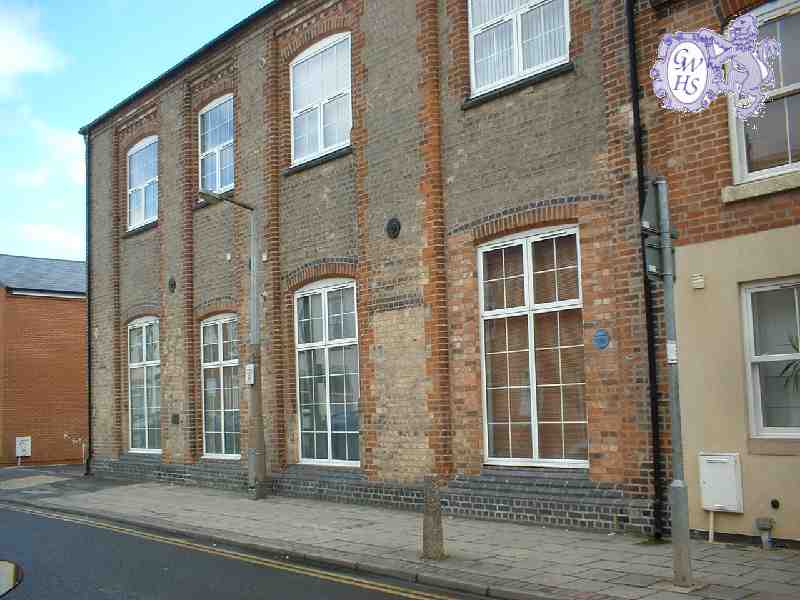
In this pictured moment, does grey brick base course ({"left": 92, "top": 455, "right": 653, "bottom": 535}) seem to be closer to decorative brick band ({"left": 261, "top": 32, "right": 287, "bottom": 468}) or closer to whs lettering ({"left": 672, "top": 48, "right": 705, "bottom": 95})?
decorative brick band ({"left": 261, "top": 32, "right": 287, "bottom": 468})

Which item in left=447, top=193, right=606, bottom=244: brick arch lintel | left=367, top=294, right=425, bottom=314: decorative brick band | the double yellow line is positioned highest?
left=447, top=193, right=606, bottom=244: brick arch lintel

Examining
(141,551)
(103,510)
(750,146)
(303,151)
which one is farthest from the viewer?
(303,151)

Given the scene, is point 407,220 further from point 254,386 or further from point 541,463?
point 254,386

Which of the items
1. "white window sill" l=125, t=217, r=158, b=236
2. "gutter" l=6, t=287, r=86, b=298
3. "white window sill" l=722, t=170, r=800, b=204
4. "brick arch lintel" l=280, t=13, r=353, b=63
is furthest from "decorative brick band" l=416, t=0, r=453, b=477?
"gutter" l=6, t=287, r=86, b=298

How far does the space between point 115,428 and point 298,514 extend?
10.0 m

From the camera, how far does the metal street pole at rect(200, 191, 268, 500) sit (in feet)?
51.1

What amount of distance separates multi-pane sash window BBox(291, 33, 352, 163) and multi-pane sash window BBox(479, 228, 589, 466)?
14.7ft

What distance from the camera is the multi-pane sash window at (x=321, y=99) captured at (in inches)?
609

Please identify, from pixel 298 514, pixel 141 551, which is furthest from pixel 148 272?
pixel 141 551

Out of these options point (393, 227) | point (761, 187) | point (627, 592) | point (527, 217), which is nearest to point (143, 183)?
point (393, 227)

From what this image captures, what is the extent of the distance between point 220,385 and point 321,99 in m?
6.32

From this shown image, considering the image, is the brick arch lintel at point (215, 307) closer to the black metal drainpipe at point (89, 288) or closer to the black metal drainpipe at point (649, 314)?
the black metal drainpipe at point (89, 288)

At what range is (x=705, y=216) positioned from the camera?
993 cm

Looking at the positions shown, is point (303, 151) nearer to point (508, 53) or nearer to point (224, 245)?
point (224, 245)
